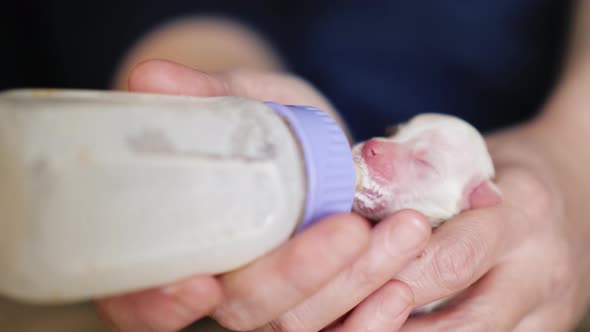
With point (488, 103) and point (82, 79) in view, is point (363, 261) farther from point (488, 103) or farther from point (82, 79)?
point (82, 79)

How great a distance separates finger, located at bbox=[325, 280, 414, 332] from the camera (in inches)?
26.2

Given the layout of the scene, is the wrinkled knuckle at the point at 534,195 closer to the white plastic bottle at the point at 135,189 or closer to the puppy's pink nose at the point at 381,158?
the puppy's pink nose at the point at 381,158

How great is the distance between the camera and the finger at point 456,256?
708 millimetres

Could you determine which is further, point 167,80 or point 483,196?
point 483,196

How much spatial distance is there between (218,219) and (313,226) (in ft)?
0.38

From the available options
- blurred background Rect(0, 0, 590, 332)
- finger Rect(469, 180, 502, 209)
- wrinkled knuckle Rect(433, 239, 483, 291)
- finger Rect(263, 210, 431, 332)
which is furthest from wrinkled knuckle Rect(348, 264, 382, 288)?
blurred background Rect(0, 0, 590, 332)

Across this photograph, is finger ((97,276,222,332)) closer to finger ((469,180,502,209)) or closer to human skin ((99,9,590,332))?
human skin ((99,9,590,332))

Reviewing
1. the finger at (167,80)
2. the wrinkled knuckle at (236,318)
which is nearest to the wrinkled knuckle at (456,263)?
the wrinkled knuckle at (236,318)

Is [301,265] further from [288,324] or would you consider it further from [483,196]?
[483,196]

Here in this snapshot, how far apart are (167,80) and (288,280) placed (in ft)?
0.83

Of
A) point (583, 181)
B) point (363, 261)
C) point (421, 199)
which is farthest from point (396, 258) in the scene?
point (583, 181)

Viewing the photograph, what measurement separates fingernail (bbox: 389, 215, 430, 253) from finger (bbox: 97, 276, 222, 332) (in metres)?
0.20

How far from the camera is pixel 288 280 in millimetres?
573

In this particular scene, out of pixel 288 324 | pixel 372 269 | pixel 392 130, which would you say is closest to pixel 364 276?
pixel 372 269
